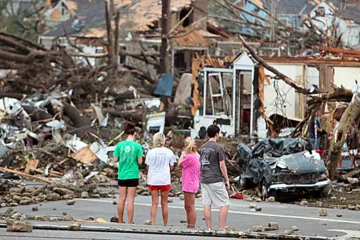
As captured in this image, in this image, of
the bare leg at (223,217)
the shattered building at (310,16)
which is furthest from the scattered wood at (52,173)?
the shattered building at (310,16)

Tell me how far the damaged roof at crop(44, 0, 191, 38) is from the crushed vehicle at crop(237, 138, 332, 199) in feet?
95.2

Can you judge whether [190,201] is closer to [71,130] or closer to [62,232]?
[62,232]

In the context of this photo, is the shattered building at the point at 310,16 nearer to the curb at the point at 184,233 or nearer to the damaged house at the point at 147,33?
the damaged house at the point at 147,33

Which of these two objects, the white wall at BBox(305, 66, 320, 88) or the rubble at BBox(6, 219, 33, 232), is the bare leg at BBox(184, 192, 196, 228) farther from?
the white wall at BBox(305, 66, 320, 88)

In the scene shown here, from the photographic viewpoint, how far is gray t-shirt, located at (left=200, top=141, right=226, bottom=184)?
11391 millimetres

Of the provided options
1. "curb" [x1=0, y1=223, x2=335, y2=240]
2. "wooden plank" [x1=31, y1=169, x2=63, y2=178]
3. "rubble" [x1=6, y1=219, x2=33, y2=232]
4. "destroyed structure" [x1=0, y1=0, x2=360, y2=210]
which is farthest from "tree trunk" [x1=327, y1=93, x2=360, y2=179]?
"rubble" [x1=6, y1=219, x2=33, y2=232]

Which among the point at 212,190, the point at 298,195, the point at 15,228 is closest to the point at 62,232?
the point at 15,228

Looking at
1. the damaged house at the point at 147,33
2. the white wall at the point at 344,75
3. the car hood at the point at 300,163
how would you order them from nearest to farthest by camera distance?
1. the car hood at the point at 300,163
2. the white wall at the point at 344,75
3. the damaged house at the point at 147,33

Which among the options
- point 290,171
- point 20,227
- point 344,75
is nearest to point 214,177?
point 20,227

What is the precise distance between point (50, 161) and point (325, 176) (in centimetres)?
778

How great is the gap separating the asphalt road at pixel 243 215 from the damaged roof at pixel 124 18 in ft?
100

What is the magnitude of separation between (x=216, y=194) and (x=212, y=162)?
0.43 meters

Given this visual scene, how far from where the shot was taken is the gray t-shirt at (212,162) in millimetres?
11391

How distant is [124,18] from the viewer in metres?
53.4
